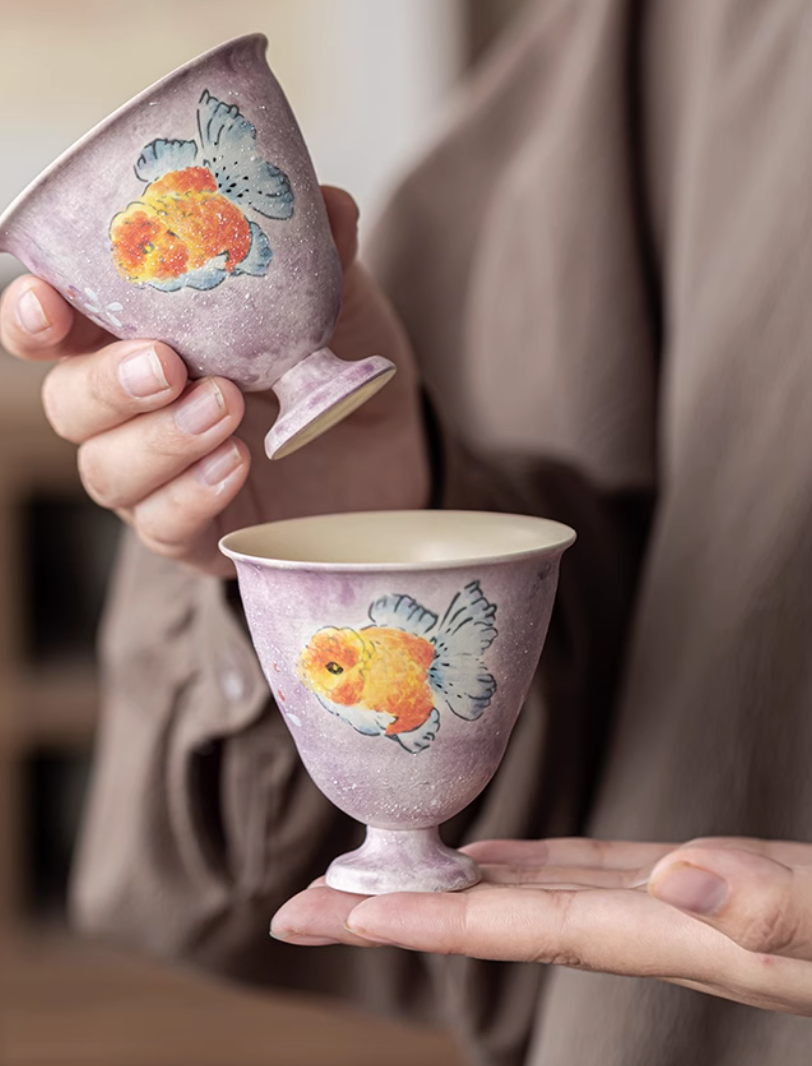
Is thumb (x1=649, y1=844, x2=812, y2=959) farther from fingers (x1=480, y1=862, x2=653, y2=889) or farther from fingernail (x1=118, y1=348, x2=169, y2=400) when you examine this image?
fingernail (x1=118, y1=348, x2=169, y2=400)

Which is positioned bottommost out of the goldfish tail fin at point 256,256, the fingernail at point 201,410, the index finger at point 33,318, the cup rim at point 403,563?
the cup rim at point 403,563

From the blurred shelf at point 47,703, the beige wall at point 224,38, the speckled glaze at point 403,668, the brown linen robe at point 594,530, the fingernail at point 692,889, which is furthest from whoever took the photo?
the beige wall at point 224,38

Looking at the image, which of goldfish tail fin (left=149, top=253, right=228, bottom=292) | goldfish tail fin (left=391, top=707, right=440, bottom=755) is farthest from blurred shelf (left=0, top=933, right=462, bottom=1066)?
goldfish tail fin (left=149, top=253, right=228, bottom=292)

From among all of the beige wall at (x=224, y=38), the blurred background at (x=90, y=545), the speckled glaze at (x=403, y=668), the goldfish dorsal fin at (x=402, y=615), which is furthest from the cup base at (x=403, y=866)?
the beige wall at (x=224, y=38)

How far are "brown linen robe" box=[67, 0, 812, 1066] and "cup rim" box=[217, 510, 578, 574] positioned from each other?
13cm

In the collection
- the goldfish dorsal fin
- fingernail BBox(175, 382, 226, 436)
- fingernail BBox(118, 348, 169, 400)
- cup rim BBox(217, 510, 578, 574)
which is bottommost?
the goldfish dorsal fin

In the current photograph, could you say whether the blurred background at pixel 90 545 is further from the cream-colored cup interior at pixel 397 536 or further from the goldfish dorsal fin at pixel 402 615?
the goldfish dorsal fin at pixel 402 615

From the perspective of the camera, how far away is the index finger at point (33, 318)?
2.03 feet

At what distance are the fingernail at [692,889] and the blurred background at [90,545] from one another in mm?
1526

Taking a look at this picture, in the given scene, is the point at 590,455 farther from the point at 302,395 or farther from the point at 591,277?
the point at 302,395

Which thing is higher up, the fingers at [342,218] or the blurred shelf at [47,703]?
the fingers at [342,218]

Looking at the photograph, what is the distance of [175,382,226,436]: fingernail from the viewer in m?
0.61

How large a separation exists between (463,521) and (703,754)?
22 centimetres

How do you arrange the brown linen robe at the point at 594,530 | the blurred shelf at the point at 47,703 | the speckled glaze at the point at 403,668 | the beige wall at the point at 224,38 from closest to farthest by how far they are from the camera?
the speckled glaze at the point at 403,668 → the brown linen robe at the point at 594,530 → the blurred shelf at the point at 47,703 → the beige wall at the point at 224,38
